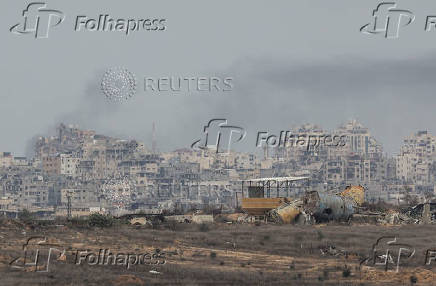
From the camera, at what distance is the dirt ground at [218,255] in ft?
125

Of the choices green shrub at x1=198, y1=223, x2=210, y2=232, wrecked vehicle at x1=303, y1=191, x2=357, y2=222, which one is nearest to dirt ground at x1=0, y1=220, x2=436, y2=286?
green shrub at x1=198, y1=223, x2=210, y2=232

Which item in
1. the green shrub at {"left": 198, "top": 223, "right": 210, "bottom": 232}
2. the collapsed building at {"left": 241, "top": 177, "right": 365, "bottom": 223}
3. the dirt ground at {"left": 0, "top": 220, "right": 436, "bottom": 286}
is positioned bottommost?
the dirt ground at {"left": 0, "top": 220, "right": 436, "bottom": 286}

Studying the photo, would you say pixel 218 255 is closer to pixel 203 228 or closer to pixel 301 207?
pixel 203 228

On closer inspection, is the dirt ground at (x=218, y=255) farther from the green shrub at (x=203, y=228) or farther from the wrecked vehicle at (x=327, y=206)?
the wrecked vehicle at (x=327, y=206)

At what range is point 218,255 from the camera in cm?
4644

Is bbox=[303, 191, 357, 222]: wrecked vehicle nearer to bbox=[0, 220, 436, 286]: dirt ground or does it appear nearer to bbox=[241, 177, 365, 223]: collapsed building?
bbox=[241, 177, 365, 223]: collapsed building

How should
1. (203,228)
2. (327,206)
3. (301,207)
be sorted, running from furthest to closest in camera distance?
1. (327,206)
2. (301,207)
3. (203,228)

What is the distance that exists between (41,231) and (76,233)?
2.41 m

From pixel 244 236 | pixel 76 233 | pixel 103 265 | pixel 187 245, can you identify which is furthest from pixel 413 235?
pixel 103 265

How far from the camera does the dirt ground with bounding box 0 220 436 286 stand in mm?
37969

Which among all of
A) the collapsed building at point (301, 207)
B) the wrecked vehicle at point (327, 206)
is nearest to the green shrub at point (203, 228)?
the collapsed building at point (301, 207)

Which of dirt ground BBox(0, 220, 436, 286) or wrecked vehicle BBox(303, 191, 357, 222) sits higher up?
wrecked vehicle BBox(303, 191, 357, 222)

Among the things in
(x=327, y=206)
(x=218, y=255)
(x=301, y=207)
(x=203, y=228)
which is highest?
(x=327, y=206)

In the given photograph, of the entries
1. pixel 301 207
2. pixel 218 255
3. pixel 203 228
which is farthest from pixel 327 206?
pixel 218 255
